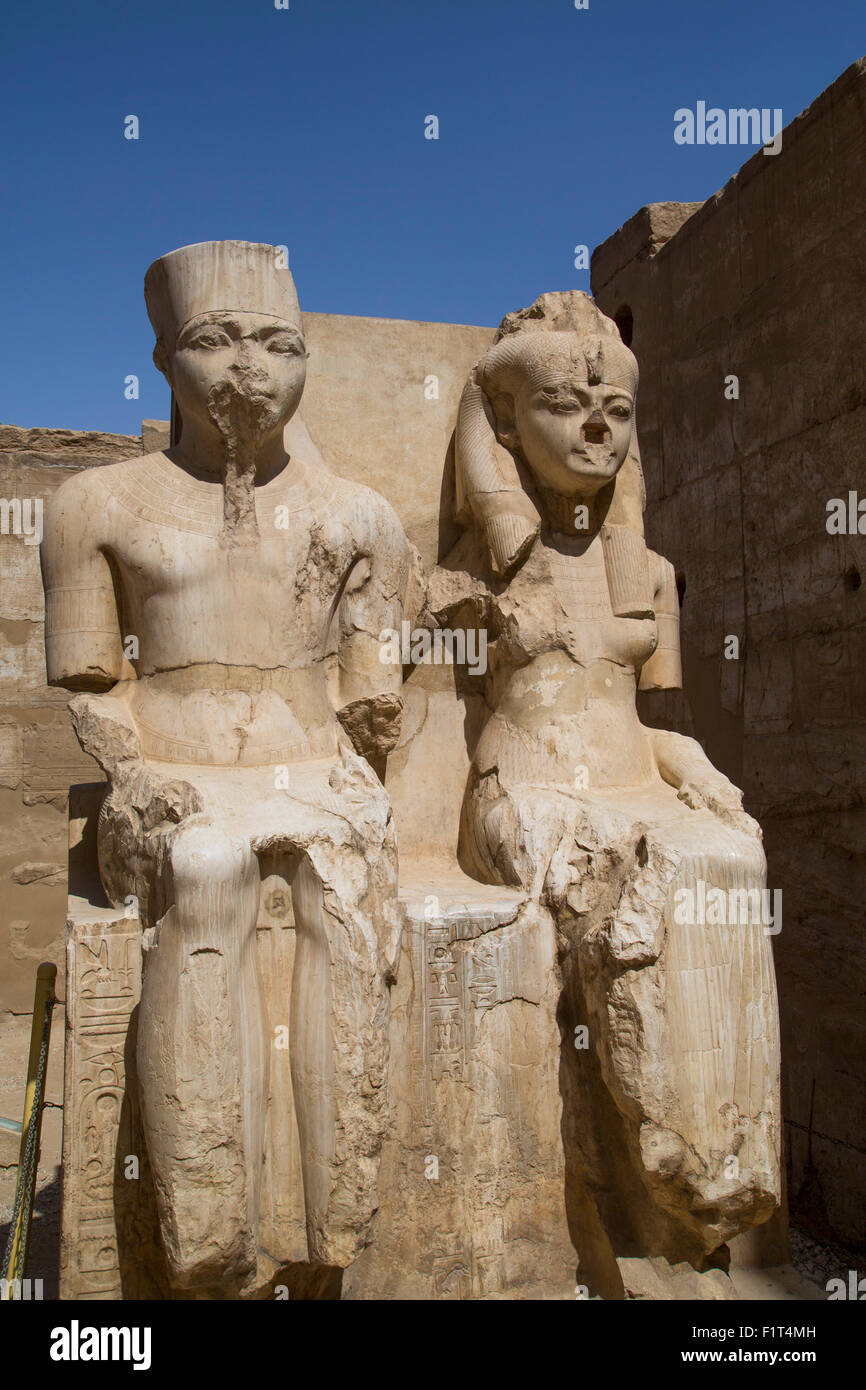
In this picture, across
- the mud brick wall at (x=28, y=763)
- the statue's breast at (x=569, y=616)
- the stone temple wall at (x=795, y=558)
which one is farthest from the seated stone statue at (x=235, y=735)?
the mud brick wall at (x=28, y=763)

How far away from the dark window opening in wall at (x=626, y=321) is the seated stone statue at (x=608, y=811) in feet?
A: 10.7

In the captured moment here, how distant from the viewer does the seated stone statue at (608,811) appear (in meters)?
2.83

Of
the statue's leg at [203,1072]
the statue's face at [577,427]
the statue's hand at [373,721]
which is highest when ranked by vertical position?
the statue's face at [577,427]

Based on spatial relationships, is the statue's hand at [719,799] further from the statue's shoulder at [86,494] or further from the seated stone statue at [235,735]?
the statue's shoulder at [86,494]

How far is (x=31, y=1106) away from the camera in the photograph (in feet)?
10.8

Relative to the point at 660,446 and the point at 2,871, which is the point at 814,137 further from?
the point at 2,871

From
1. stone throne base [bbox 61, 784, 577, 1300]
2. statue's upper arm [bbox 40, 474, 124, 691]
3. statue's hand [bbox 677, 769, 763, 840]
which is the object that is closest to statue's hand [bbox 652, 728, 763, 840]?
statue's hand [bbox 677, 769, 763, 840]

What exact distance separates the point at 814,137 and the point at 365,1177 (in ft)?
14.7

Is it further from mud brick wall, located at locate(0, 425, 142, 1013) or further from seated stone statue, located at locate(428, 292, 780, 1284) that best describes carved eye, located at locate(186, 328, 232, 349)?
mud brick wall, located at locate(0, 425, 142, 1013)

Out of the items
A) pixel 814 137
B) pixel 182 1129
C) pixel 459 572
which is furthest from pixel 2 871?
pixel 814 137

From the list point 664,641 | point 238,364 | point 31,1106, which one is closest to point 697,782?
point 664,641

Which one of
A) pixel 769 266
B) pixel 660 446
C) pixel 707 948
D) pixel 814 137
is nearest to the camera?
pixel 707 948

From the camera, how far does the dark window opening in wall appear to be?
22.1 feet

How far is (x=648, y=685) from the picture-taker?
377cm
